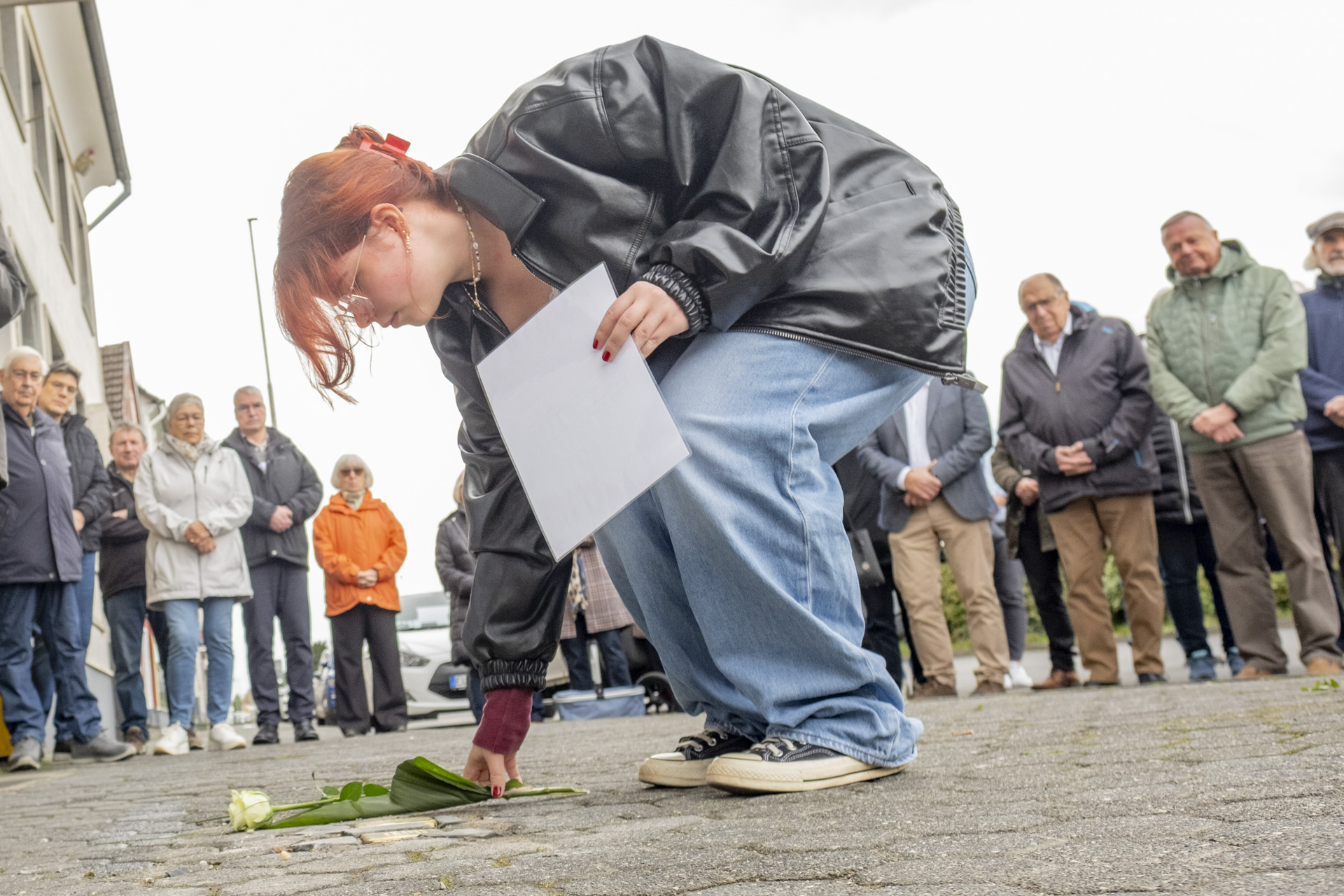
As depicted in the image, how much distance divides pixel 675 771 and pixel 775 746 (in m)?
0.45

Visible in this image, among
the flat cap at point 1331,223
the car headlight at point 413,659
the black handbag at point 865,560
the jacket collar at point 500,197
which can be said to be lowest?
the car headlight at point 413,659

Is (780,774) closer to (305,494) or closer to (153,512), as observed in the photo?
(153,512)

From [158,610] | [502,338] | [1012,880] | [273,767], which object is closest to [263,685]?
[158,610]

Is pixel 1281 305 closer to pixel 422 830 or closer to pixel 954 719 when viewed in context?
pixel 954 719

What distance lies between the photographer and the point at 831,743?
8.07 ft

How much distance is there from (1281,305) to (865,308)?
14.9ft

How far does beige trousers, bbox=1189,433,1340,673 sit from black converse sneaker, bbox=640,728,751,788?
4.12 m

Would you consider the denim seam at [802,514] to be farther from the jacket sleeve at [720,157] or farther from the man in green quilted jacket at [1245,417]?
the man in green quilted jacket at [1245,417]

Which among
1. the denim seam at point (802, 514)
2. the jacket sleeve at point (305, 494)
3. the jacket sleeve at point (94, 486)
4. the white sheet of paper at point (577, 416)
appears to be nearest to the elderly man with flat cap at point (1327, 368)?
the denim seam at point (802, 514)

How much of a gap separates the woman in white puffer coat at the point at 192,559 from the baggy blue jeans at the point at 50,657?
46 cm

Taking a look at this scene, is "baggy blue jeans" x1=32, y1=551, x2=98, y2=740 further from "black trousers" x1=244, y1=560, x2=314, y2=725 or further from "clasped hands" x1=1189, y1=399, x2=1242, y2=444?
"clasped hands" x1=1189, y1=399, x2=1242, y2=444

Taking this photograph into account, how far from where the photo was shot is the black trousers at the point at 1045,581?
7484 millimetres

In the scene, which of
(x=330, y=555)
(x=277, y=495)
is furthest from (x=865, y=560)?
(x=277, y=495)

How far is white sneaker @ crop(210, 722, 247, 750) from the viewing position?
7297 mm
